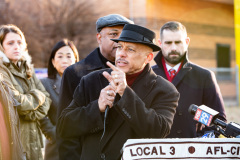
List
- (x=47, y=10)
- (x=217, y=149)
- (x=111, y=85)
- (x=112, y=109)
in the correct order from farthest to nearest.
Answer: (x=47, y=10) → (x=112, y=109) → (x=111, y=85) → (x=217, y=149)

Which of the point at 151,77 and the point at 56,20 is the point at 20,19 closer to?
the point at 56,20

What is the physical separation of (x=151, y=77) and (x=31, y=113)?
1.96 meters

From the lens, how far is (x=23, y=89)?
4.34m

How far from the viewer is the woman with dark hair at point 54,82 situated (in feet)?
15.4

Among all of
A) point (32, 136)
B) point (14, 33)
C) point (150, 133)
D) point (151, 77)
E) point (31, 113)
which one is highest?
point (14, 33)

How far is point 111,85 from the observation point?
2492 millimetres

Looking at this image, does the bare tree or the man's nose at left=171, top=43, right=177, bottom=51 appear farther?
the bare tree

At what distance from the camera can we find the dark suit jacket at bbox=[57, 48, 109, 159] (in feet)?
10.8

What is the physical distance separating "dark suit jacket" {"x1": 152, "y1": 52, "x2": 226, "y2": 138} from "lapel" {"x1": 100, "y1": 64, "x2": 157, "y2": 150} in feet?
4.13

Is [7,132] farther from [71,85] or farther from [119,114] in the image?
[119,114]

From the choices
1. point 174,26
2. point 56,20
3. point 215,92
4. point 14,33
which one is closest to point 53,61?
point 14,33

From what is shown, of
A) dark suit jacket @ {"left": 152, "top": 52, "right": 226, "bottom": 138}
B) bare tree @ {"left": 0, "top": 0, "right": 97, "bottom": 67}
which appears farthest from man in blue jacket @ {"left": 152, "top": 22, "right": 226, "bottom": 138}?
Result: bare tree @ {"left": 0, "top": 0, "right": 97, "bottom": 67}

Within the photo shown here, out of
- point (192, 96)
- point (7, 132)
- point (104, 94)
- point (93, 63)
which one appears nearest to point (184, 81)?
point (192, 96)

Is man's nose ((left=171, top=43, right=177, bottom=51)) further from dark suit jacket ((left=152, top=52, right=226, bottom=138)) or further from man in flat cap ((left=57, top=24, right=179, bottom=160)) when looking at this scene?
man in flat cap ((left=57, top=24, right=179, bottom=160))
